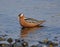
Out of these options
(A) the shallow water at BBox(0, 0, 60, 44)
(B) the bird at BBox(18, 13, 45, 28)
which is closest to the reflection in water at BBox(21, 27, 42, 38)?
(A) the shallow water at BBox(0, 0, 60, 44)

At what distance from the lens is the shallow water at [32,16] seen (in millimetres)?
15047

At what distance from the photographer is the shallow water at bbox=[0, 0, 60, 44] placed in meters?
15.0

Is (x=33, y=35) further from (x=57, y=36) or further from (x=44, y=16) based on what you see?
(x=44, y=16)

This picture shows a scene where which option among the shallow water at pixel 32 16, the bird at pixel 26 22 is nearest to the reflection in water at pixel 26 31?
the shallow water at pixel 32 16

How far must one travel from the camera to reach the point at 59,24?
17406 millimetres

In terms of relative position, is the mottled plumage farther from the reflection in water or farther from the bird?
the reflection in water

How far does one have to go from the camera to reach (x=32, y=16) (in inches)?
774

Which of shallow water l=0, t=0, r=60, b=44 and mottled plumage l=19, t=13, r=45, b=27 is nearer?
shallow water l=0, t=0, r=60, b=44

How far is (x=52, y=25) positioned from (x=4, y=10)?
5.36 metres

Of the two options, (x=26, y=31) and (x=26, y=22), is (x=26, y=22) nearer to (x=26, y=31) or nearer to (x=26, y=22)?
(x=26, y=22)

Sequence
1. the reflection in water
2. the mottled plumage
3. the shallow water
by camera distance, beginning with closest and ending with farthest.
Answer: the shallow water < the reflection in water < the mottled plumage

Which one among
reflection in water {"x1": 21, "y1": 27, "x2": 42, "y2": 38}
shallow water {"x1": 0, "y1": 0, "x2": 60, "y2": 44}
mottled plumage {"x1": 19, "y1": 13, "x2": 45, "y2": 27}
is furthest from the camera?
mottled plumage {"x1": 19, "y1": 13, "x2": 45, "y2": 27}

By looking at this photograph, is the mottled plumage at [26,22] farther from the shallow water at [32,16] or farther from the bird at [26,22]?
the shallow water at [32,16]

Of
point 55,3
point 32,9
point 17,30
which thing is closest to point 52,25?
point 17,30
